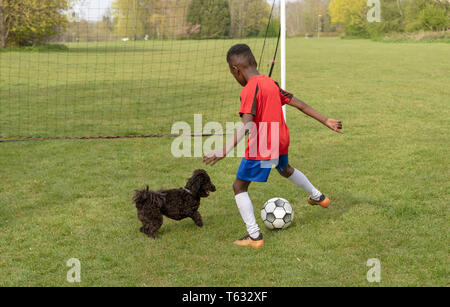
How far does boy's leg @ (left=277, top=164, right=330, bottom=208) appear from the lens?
17.7ft

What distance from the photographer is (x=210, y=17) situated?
1812 centimetres

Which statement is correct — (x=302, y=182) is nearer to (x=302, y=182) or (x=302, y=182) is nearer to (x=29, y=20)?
(x=302, y=182)

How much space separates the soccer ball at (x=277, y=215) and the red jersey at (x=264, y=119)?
74 centimetres

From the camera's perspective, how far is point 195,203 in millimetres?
5262

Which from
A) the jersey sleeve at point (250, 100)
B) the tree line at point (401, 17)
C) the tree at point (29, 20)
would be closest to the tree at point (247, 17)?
the jersey sleeve at point (250, 100)

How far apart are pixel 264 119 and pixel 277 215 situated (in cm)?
113

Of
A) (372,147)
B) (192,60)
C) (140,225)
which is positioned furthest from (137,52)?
(140,225)

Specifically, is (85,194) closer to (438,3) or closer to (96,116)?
(96,116)

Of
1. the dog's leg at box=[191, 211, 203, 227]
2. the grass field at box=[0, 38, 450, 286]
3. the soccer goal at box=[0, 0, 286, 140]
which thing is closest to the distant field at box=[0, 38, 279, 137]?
the soccer goal at box=[0, 0, 286, 140]

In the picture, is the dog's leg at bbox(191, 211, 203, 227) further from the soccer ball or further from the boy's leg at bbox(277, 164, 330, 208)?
the boy's leg at bbox(277, 164, 330, 208)

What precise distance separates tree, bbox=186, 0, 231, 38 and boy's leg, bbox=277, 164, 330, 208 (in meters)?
11.2

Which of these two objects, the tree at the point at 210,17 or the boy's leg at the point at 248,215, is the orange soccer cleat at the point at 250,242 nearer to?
the boy's leg at the point at 248,215

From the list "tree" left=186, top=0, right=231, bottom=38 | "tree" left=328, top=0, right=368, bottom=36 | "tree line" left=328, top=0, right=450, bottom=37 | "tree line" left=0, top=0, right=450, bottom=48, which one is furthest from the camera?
"tree" left=328, top=0, right=368, bottom=36

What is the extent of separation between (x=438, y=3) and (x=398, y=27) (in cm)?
653
